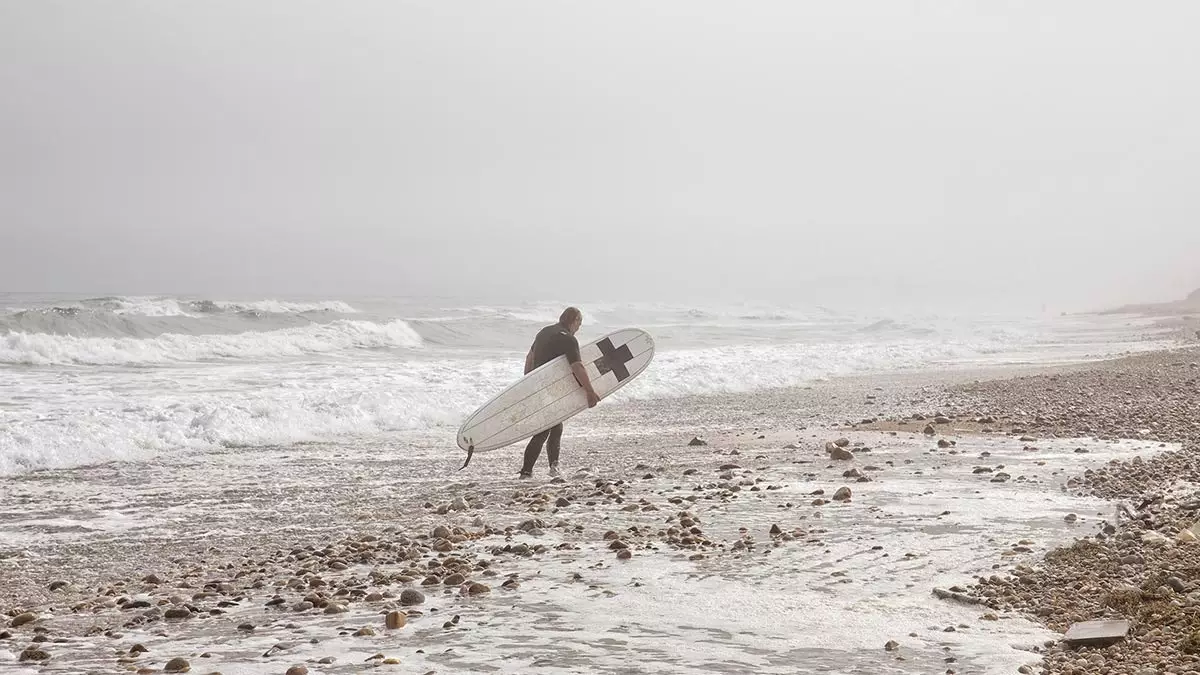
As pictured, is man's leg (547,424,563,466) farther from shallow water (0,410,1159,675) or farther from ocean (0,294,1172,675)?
ocean (0,294,1172,675)

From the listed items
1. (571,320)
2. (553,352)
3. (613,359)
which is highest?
(571,320)

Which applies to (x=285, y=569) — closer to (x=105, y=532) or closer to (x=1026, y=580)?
(x=105, y=532)

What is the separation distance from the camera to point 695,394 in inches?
719

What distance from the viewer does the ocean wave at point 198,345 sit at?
22531 mm

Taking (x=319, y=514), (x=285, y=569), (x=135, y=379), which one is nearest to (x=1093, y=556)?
(x=285, y=569)

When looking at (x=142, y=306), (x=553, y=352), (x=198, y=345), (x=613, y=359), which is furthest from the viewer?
(x=142, y=306)

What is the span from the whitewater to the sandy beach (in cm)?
113

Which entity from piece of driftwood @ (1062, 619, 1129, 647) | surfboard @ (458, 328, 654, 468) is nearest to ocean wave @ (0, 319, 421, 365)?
surfboard @ (458, 328, 654, 468)

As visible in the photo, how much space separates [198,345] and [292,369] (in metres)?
7.06

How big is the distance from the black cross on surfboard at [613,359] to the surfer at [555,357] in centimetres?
131

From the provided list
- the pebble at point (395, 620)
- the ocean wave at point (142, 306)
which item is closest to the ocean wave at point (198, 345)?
the ocean wave at point (142, 306)

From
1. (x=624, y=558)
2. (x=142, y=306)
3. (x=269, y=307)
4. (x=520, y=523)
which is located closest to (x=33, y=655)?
(x=624, y=558)

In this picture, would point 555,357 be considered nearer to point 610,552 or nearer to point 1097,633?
point 610,552

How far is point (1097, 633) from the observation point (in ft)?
13.3
